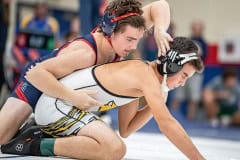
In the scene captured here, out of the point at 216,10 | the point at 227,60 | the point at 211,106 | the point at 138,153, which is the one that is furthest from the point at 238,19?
the point at 138,153

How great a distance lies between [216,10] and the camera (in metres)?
9.91

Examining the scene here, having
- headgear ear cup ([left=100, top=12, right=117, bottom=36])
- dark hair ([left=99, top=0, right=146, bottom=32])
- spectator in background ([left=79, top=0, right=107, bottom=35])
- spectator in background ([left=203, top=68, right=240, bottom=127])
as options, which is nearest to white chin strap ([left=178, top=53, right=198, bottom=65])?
dark hair ([left=99, top=0, right=146, bottom=32])

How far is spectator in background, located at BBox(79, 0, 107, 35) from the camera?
17.2ft

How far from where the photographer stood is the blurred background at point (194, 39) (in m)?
5.36

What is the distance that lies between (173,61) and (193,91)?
16.5 ft

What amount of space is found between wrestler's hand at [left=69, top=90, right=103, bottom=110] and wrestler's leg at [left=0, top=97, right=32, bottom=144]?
1.27 feet

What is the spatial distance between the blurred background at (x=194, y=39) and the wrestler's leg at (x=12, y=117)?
2.44 m

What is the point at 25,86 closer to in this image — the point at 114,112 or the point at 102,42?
the point at 102,42

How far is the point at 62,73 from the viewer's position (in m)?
2.56

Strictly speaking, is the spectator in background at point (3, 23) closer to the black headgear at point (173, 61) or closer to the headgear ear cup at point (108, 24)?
the headgear ear cup at point (108, 24)

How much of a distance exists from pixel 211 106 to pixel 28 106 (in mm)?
4714

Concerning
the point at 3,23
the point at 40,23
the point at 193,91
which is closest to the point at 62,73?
the point at 3,23

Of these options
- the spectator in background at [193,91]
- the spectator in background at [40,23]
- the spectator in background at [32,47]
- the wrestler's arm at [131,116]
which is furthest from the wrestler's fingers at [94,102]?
the spectator in background at [193,91]

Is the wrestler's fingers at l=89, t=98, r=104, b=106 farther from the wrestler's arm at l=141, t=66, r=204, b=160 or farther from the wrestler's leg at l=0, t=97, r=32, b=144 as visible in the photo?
the wrestler's leg at l=0, t=97, r=32, b=144
